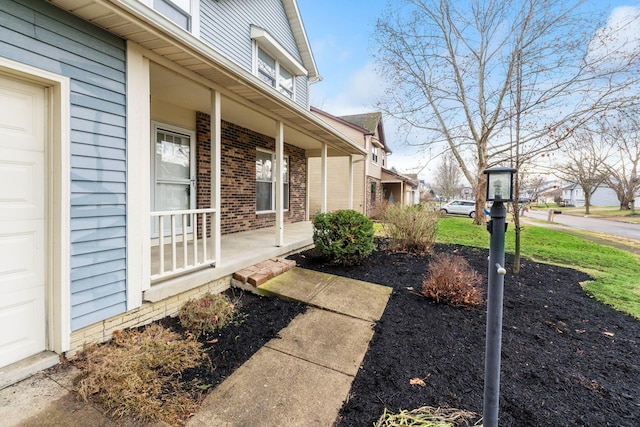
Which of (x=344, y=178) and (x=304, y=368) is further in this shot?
(x=344, y=178)

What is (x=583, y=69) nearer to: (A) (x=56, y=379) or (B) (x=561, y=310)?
(B) (x=561, y=310)

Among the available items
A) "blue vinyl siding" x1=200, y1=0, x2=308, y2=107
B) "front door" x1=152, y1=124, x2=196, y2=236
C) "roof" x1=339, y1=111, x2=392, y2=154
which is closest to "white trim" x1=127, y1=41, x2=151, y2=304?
"front door" x1=152, y1=124, x2=196, y2=236

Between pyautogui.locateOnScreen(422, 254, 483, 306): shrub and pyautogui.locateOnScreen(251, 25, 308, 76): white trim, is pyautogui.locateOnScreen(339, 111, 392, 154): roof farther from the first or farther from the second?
pyautogui.locateOnScreen(422, 254, 483, 306): shrub

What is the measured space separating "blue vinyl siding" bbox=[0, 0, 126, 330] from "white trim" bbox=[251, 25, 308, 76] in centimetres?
570

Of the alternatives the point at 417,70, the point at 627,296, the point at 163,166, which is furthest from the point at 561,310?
the point at 417,70

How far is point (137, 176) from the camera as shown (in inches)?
112

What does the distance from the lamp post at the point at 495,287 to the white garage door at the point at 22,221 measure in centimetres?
340

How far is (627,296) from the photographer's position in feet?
14.8

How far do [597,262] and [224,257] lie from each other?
8.89m

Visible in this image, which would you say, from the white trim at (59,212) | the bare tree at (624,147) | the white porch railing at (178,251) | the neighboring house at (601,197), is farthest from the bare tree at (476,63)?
the neighboring house at (601,197)

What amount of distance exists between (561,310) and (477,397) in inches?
108

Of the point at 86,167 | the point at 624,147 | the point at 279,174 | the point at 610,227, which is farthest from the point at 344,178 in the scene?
the point at 624,147

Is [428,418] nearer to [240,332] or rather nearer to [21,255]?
[240,332]

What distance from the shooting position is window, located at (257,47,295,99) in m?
8.03
